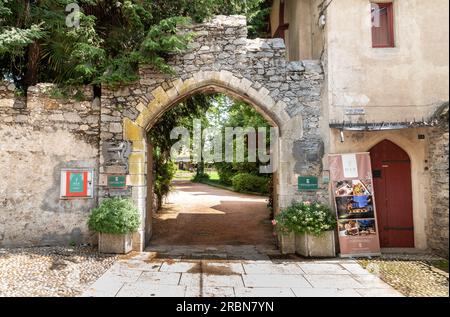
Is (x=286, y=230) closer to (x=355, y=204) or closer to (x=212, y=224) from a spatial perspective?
(x=355, y=204)

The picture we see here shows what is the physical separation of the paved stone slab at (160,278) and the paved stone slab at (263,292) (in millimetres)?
924

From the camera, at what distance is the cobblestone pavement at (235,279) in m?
3.97

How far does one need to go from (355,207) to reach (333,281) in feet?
6.04

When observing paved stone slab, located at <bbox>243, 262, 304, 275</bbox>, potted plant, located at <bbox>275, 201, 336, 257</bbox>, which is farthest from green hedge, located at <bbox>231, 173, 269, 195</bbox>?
paved stone slab, located at <bbox>243, 262, 304, 275</bbox>

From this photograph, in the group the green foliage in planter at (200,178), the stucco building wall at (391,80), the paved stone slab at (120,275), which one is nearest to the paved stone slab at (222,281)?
the paved stone slab at (120,275)

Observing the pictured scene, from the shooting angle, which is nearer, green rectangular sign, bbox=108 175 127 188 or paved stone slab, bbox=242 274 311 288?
paved stone slab, bbox=242 274 311 288

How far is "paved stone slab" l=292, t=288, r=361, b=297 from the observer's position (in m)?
3.89

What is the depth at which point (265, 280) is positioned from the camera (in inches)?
176

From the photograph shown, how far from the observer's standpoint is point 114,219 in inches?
219

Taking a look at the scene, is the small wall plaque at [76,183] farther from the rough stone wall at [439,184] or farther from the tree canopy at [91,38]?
the rough stone wall at [439,184]

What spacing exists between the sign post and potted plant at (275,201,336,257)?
0.21 meters

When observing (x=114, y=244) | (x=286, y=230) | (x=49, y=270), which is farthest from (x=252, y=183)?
(x=49, y=270)

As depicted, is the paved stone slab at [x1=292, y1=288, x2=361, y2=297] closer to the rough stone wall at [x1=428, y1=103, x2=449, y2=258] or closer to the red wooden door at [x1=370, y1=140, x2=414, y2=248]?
the rough stone wall at [x1=428, y1=103, x2=449, y2=258]

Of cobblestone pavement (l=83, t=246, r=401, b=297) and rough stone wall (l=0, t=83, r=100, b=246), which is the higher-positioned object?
rough stone wall (l=0, t=83, r=100, b=246)
